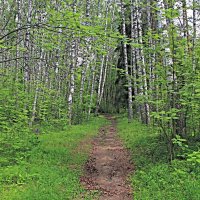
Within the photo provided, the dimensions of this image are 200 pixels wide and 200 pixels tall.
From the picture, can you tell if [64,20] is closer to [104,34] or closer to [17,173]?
[104,34]

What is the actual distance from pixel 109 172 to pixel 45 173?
6.70ft

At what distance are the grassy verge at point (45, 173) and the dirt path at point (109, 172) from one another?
320mm

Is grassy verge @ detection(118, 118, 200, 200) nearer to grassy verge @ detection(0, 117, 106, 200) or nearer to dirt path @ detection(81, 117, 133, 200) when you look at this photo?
dirt path @ detection(81, 117, 133, 200)

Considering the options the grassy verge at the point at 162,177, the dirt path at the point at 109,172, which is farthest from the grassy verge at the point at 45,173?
the grassy verge at the point at 162,177

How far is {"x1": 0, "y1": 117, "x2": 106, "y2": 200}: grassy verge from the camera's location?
21.1 ft

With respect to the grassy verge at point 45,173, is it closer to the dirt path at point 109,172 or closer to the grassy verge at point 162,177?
the dirt path at point 109,172

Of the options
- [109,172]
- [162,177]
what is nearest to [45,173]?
[109,172]

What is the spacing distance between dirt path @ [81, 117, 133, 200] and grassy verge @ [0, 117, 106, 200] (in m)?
0.32

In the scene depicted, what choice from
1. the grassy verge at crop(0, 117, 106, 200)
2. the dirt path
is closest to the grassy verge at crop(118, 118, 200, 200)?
the dirt path

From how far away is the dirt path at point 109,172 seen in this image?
7.19 meters

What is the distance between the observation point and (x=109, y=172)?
8875mm

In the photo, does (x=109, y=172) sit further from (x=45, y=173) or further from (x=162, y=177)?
(x=45, y=173)

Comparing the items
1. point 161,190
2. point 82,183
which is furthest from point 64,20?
point 161,190

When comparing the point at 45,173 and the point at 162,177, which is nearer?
the point at 162,177
